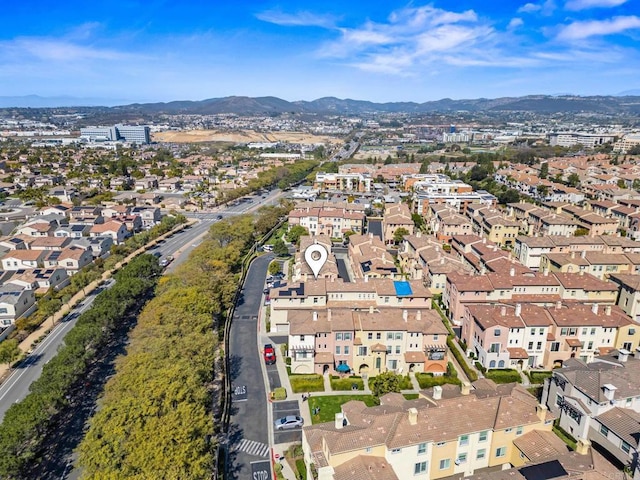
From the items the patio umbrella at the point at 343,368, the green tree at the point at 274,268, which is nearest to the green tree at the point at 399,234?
the green tree at the point at 274,268

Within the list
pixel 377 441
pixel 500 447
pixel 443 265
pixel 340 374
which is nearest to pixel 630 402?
pixel 500 447

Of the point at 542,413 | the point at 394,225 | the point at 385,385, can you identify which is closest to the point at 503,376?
the point at 542,413

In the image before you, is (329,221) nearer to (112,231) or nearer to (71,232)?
(112,231)

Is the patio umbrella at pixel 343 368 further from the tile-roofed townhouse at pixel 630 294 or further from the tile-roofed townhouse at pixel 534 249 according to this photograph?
the tile-roofed townhouse at pixel 534 249

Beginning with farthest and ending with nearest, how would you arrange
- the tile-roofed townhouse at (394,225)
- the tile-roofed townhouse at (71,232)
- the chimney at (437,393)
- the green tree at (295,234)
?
1. the tile-roofed townhouse at (394,225)
2. the tile-roofed townhouse at (71,232)
3. the green tree at (295,234)
4. the chimney at (437,393)

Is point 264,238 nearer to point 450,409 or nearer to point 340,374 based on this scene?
point 340,374
